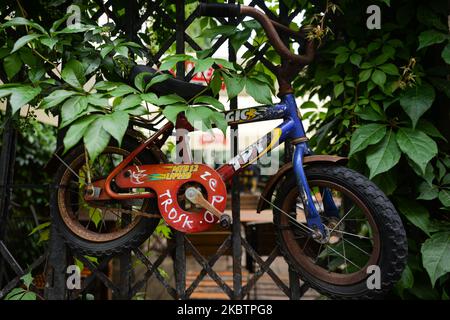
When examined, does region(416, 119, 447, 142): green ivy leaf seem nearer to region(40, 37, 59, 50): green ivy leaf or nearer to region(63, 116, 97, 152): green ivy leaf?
region(63, 116, 97, 152): green ivy leaf

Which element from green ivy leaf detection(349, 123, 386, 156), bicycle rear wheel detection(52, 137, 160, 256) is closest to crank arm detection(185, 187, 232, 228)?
bicycle rear wheel detection(52, 137, 160, 256)

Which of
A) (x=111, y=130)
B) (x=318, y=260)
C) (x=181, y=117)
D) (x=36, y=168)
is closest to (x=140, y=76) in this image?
(x=181, y=117)

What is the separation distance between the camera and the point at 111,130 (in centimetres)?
121

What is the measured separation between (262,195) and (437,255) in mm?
773

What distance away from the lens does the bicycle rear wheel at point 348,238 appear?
137 centimetres

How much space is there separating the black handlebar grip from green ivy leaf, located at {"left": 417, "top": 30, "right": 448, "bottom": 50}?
829 millimetres

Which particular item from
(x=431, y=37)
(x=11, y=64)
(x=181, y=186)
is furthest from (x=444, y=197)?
(x=11, y=64)

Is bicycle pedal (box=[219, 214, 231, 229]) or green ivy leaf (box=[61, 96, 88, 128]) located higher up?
green ivy leaf (box=[61, 96, 88, 128])

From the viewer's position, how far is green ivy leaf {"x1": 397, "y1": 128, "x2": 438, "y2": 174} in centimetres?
146

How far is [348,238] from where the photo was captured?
1734mm

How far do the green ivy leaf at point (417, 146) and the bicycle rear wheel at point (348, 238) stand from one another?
225mm

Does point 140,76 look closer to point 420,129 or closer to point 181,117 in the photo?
point 181,117

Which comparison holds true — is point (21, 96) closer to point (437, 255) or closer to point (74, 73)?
point (74, 73)
